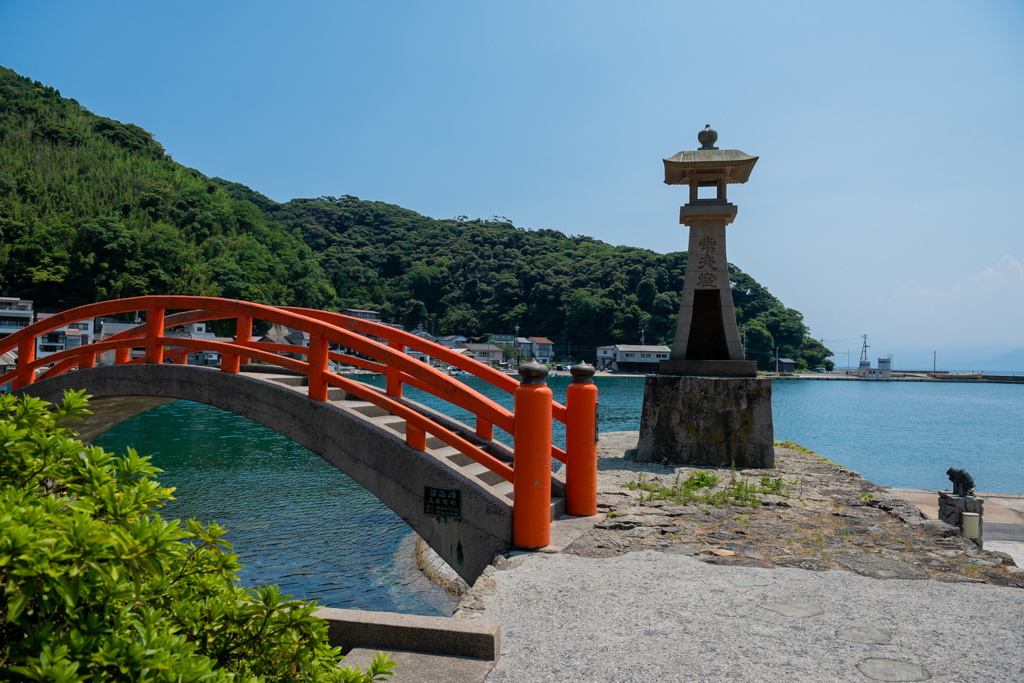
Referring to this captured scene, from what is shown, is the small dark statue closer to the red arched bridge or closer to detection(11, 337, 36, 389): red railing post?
the red arched bridge

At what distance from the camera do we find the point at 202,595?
154 cm

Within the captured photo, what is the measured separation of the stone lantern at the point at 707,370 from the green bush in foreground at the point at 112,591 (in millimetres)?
7178

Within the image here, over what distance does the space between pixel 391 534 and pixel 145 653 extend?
9.37 meters

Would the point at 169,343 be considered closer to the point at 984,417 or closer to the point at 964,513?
the point at 964,513

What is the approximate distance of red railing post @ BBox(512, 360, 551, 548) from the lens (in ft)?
13.5

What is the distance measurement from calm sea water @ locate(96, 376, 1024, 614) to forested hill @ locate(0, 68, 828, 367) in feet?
109

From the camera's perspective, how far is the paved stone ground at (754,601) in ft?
8.96

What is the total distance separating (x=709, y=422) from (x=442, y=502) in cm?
489

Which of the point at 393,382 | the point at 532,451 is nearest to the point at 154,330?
the point at 393,382

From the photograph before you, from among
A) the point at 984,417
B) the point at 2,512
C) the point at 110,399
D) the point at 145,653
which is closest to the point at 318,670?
the point at 145,653

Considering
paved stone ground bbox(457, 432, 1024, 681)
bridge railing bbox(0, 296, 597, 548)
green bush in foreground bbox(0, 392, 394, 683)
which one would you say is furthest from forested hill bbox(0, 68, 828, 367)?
green bush in foreground bbox(0, 392, 394, 683)

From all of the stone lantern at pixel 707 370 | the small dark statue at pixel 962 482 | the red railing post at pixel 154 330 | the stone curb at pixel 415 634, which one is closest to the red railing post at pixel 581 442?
the stone curb at pixel 415 634

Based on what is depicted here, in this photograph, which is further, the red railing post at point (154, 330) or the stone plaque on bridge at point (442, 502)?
the red railing post at point (154, 330)

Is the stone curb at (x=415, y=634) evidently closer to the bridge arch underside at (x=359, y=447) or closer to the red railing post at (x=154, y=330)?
the bridge arch underside at (x=359, y=447)
